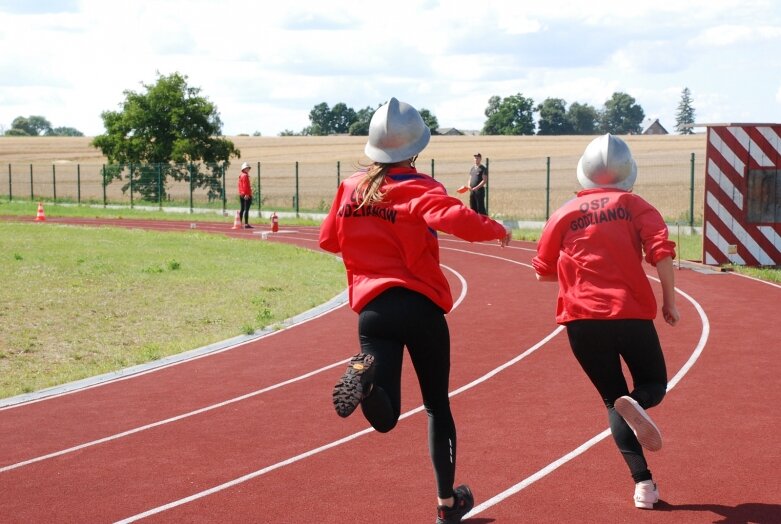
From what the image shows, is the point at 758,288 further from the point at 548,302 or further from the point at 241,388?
the point at 241,388

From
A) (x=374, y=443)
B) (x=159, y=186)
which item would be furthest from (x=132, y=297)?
(x=159, y=186)

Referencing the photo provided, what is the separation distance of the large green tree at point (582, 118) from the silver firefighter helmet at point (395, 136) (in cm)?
13096

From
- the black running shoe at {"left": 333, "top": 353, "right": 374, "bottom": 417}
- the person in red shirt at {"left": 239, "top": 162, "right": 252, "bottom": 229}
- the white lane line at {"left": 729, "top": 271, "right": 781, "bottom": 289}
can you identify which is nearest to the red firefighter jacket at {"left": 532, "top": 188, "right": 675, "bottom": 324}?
the black running shoe at {"left": 333, "top": 353, "right": 374, "bottom": 417}

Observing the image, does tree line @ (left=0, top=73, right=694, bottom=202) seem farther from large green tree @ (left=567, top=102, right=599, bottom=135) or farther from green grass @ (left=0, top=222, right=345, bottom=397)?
large green tree @ (left=567, top=102, right=599, bottom=135)

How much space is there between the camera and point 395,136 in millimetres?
4793

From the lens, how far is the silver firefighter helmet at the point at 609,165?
5.43 meters

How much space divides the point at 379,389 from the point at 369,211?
0.81 m

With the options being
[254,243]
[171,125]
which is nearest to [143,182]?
[171,125]

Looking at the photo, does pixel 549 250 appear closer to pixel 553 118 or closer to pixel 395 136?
pixel 395 136

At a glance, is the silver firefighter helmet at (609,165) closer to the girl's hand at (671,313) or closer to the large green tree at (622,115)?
the girl's hand at (671,313)

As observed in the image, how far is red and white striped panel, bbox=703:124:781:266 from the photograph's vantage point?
18.3 meters

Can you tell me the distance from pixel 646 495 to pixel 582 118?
135 meters

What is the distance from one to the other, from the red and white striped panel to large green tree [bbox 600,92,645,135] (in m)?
126

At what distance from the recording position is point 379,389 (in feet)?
15.0
